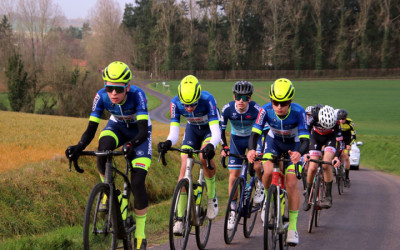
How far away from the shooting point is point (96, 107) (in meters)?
5.94

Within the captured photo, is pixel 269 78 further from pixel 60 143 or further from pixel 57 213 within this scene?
pixel 57 213

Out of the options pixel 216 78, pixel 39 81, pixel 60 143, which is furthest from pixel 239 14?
pixel 60 143

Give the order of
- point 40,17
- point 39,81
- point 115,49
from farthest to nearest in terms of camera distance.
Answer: point 40,17
point 115,49
point 39,81

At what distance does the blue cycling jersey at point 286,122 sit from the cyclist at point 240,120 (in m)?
0.75

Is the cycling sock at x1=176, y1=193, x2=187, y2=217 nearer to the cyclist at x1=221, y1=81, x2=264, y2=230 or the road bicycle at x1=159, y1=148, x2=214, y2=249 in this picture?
the road bicycle at x1=159, y1=148, x2=214, y2=249

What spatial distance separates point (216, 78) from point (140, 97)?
85.6m

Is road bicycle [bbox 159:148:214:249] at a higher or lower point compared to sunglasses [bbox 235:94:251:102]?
lower

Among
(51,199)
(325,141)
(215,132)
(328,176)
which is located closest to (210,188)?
(215,132)

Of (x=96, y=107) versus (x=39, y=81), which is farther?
(x=39, y=81)

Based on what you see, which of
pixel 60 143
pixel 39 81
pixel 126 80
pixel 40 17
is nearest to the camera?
pixel 126 80

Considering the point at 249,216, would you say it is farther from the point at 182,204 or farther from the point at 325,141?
the point at 325,141

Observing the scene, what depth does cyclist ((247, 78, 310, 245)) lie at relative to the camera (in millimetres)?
6633

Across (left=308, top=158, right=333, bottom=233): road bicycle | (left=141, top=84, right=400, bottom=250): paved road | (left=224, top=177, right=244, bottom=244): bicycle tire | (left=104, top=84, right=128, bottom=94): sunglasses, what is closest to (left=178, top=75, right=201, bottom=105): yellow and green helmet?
(left=104, top=84, right=128, bottom=94): sunglasses

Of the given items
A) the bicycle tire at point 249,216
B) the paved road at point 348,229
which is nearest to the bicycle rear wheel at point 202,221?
the paved road at point 348,229
